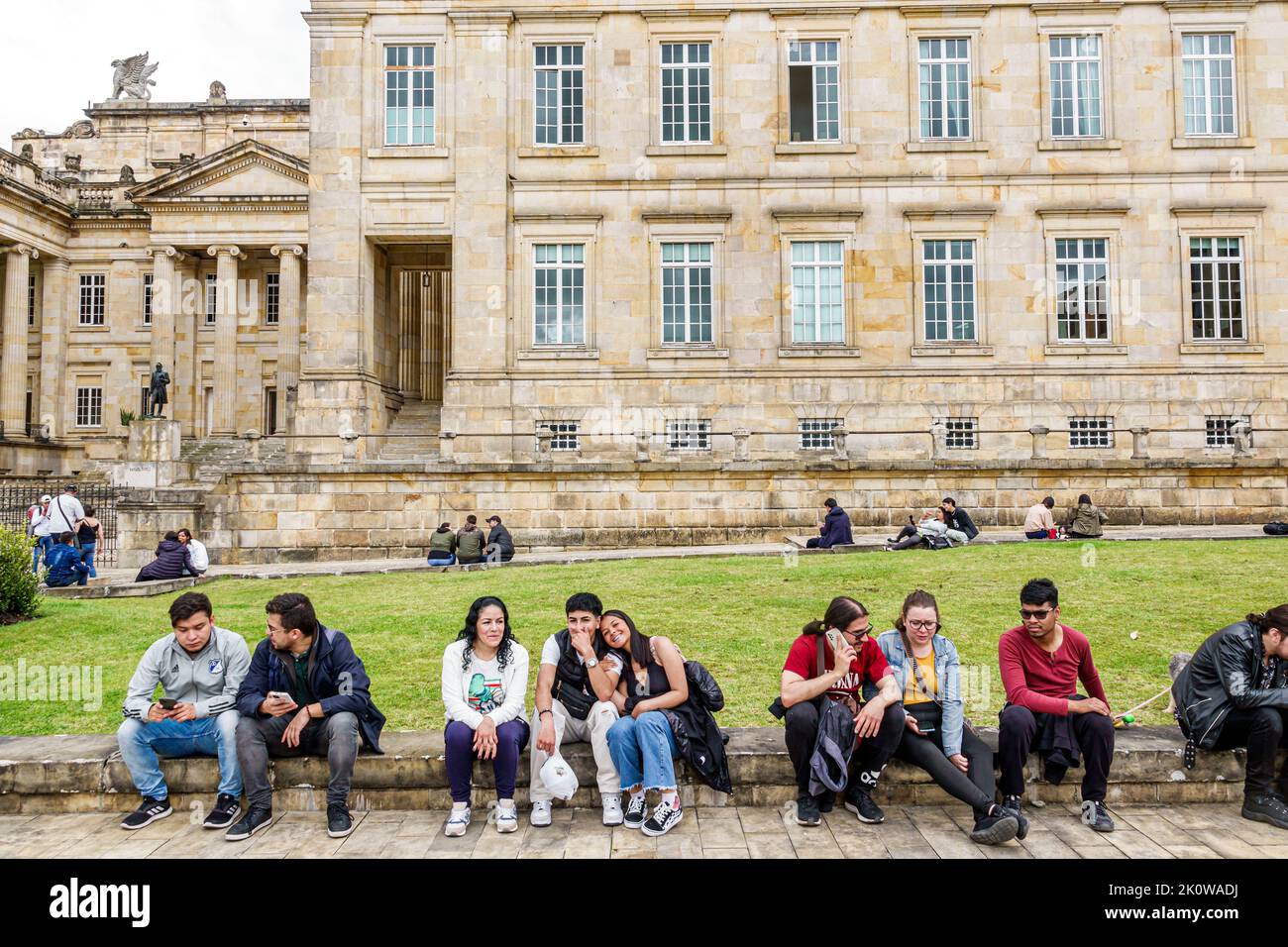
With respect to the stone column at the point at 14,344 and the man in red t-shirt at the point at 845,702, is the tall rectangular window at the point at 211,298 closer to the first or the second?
the stone column at the point at 14,344

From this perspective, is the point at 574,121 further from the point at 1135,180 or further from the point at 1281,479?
the point at 1281,479

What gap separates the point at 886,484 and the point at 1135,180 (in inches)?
504

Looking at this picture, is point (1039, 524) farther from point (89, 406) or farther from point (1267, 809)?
point (89, 406)

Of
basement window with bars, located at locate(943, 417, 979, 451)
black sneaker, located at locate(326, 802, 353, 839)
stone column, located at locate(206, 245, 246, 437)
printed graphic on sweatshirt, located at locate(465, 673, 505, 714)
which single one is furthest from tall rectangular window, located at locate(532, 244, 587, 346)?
stone column, located at locate(206, 245, 246, 437)

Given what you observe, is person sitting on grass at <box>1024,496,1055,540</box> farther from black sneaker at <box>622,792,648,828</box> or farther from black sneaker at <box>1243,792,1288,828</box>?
black sneaker at <box>622,792,648,828</box>

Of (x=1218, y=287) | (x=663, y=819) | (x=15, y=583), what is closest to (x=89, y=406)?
(x=15, y=583)

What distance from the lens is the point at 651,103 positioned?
86.4 ft

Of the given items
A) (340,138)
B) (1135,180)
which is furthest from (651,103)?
(1135,180)

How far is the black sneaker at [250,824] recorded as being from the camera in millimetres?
5390

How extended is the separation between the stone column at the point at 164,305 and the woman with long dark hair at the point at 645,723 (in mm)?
44194

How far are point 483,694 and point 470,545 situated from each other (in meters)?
12.4

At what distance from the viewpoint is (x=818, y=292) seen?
86.3 feet

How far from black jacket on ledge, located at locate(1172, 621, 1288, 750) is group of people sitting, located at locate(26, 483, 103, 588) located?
16.3 m
